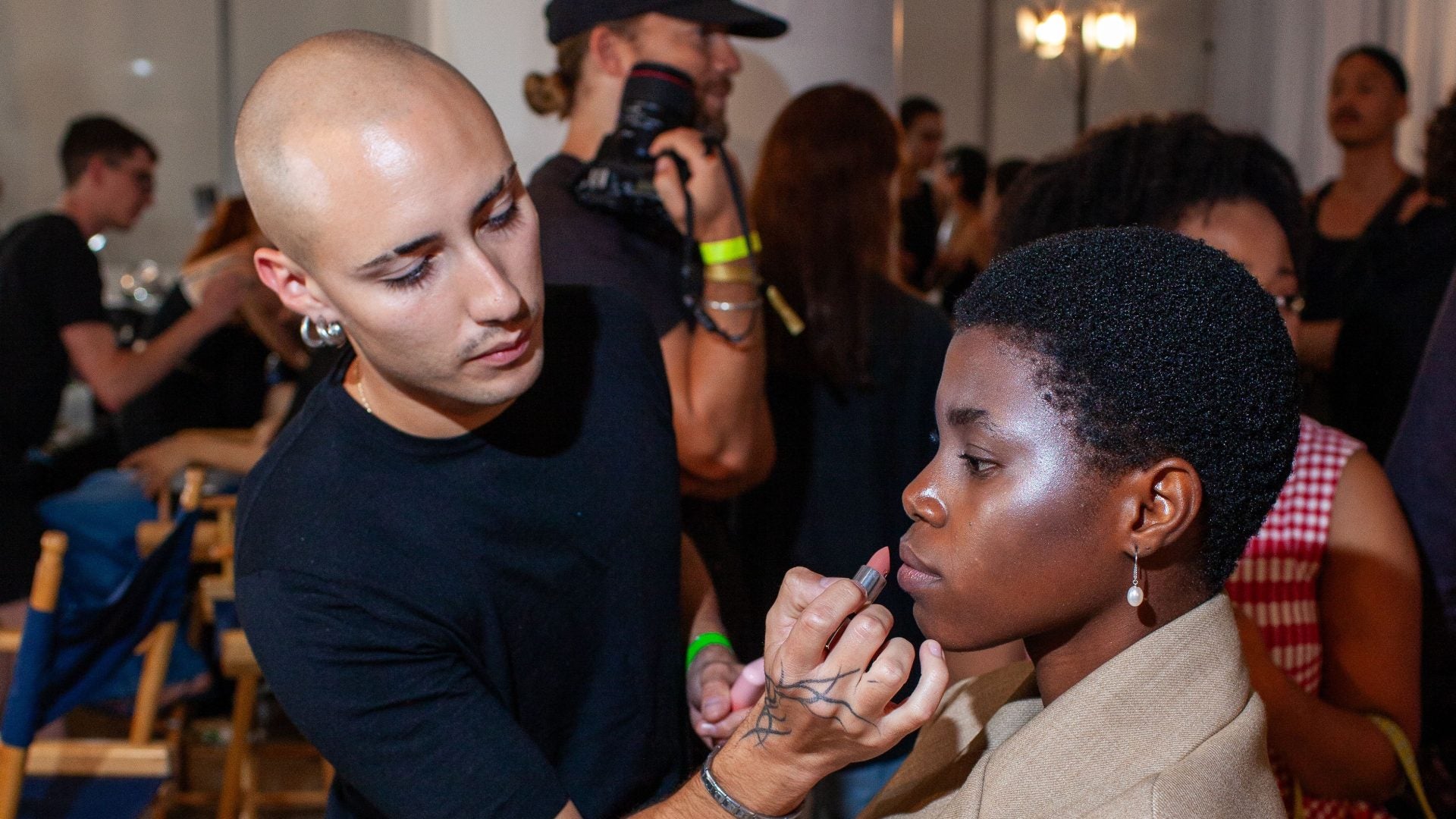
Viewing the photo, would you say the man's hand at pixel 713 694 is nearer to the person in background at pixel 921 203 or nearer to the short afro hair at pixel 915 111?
the person in background at pixel 921 203

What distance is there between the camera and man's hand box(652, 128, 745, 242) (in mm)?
1607

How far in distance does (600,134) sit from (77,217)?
2.40 meters

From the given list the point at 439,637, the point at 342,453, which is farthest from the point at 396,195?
the point at 439,637

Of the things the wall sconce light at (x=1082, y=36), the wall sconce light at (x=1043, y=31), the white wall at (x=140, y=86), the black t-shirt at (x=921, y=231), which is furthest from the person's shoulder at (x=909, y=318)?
the wall sconce light at (x=1043, y=31)

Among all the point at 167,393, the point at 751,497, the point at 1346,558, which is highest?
the point at 1346,558

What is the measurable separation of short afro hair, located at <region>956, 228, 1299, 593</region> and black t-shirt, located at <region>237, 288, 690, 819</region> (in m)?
0.46

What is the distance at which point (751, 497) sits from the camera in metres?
2.05

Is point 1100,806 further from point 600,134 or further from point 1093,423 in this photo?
point 600,134

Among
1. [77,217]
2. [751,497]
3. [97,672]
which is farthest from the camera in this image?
[77,217]

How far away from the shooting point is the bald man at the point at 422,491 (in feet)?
3.21

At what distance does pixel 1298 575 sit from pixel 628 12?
3.70 feet

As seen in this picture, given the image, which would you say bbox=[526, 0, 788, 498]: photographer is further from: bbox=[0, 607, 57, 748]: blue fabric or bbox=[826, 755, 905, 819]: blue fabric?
bbox=[0, 607, 57, 748]: blue fabric

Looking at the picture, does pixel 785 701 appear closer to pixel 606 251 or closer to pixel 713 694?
pixel 713 694

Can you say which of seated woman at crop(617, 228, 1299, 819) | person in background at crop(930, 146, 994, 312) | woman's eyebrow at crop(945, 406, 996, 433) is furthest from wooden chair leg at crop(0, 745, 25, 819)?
person in background at crop(930, 146, 994, 312)
